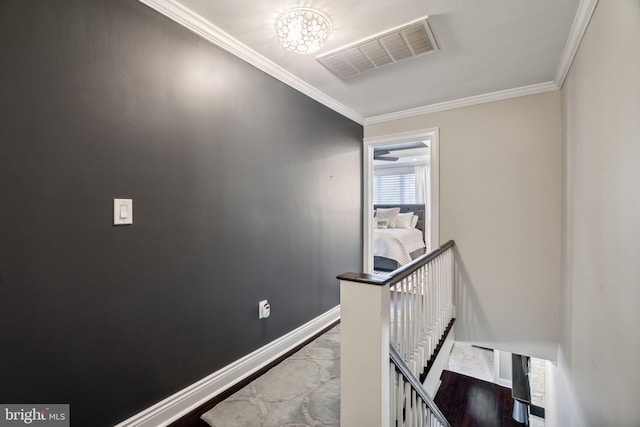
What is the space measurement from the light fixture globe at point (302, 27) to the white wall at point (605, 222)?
1.32 meters

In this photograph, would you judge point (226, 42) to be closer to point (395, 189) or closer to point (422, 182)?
point (422, 182)

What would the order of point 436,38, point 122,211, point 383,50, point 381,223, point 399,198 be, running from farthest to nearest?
1. point 399,198
2. point 381,223
3. point 383,50
4. point 436,38
5. point 122,211

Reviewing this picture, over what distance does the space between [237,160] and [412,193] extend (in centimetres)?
585

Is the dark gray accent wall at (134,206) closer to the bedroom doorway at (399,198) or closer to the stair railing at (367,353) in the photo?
the stair railing at (367,353)

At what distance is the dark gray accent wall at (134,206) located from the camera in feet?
3.50

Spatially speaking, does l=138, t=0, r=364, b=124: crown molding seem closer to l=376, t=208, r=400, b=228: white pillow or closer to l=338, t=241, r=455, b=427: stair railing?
l=338, t=241, r=455, b=427: stair railing

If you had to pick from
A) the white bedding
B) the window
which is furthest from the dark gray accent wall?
the window

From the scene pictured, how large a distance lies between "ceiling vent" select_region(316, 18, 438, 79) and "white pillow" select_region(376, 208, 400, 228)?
14.7ft

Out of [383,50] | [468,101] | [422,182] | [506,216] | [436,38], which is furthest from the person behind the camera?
[422,182]

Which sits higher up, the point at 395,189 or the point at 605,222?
the point at 395,189

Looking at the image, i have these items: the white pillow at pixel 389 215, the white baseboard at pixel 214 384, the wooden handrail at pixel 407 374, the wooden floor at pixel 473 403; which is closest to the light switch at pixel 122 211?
the white baseboard at pixel 214 384

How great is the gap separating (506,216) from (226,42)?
112 inches

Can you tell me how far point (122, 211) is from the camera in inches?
52.2

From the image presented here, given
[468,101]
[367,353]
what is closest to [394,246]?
[468,101]
